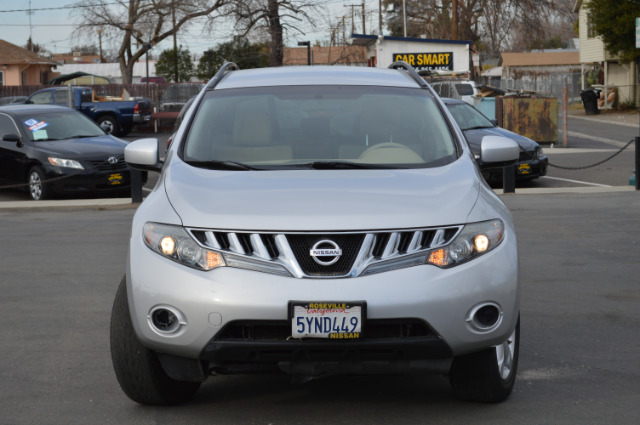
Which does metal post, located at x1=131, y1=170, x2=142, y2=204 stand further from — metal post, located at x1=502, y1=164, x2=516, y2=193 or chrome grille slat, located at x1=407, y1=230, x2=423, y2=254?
chrome grille slat, located at x1=407, y1=230, x2=423, y2=254

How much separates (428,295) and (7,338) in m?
3.49

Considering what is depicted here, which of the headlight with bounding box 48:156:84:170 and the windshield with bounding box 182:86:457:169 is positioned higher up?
the windshield with bounding box 182:86:457:169

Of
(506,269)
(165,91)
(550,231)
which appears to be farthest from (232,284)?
(165,91)

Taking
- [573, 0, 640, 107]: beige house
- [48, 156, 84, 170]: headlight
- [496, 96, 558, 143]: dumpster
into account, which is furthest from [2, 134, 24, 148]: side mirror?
[573, 0, 640, 107]: beige house

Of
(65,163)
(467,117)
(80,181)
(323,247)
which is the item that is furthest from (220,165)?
(467,117)

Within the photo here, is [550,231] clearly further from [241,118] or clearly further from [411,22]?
[411,22]

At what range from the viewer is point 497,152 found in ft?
18.5

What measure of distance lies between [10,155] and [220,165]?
12.9 meters

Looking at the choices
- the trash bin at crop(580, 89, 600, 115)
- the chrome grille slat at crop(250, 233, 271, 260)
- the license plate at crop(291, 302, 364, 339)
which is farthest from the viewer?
the trash bin at crop(580, 89, 600, 115)

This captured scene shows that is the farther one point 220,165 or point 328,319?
point 220,165

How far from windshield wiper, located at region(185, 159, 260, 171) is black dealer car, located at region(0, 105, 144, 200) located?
37.8ft

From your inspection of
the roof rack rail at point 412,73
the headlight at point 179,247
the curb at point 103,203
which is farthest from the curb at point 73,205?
the headlight at point 179,247

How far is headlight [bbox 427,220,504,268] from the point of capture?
14.4ft

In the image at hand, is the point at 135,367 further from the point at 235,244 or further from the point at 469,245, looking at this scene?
the point at 469,245
